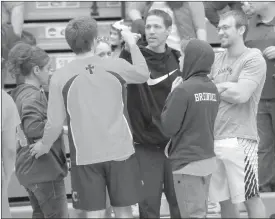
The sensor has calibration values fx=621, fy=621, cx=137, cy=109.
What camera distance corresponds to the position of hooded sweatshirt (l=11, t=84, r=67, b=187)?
13.5ft

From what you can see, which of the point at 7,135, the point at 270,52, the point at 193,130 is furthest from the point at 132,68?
the point at 270,52

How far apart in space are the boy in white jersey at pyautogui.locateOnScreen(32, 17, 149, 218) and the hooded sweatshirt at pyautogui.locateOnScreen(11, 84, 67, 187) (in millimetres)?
275

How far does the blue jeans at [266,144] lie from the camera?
508 centimetres

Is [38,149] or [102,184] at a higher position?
[38,149]

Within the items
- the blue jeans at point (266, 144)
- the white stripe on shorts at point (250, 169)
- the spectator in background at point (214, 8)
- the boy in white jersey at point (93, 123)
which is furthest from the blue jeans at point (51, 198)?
the spectator in background at point (214, 8)

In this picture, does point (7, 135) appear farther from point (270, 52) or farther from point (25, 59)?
point (270, 52)

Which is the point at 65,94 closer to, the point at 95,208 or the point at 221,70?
the point at 95,208

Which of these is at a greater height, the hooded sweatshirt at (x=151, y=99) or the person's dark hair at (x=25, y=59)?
the person's dark hair at (x=25, y=59)

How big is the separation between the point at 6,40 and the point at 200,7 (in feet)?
6.13

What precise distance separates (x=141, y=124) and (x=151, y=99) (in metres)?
0.19

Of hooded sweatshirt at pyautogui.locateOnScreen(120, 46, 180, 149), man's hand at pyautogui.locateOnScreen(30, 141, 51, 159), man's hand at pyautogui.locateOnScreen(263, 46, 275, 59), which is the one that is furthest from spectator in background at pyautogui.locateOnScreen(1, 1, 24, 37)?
man's hand at pyautogui.locateOnScreen(263, 46, 275, 59)

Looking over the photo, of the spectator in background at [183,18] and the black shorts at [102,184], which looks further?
the spectator in background at [183,18]

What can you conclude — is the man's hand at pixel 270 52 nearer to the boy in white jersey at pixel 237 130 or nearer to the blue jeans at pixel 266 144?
the blue jeans at pixel 266 144

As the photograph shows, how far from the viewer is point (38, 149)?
13.4 feet
